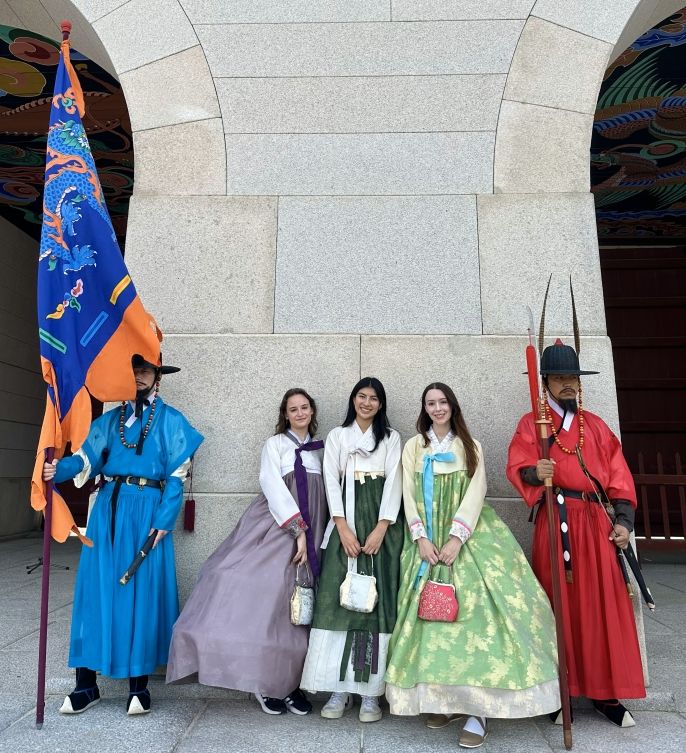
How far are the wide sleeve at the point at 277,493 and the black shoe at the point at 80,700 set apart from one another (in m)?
1.22

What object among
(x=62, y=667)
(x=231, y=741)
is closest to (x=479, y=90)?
(x=231, y=741)

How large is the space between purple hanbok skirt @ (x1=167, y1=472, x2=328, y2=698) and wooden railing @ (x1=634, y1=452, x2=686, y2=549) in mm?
5969

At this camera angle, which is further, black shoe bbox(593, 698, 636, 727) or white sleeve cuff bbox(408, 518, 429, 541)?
white sleeve cuff bbox(408, 518, 429, 541)

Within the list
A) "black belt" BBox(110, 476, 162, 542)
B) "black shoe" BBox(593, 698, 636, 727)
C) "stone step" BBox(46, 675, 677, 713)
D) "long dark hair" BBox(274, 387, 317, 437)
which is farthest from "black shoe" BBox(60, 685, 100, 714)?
"black shoe" BBox(593, 698, 636, 727)

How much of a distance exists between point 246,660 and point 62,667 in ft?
4.19

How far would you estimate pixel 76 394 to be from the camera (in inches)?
122

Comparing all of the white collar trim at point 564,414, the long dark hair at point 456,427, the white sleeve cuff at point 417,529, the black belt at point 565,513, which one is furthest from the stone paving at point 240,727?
the white collar trim at point 564,414

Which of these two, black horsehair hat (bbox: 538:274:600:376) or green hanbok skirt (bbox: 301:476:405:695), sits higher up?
black horsehair hat (bbox: 538:274:600:376)

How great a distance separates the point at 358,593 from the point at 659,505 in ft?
25.5

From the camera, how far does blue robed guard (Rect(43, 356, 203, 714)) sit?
9.86ft

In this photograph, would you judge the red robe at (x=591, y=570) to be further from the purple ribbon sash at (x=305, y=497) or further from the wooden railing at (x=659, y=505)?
the wooden railing at (x=659, y=505)

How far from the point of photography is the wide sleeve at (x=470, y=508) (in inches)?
119

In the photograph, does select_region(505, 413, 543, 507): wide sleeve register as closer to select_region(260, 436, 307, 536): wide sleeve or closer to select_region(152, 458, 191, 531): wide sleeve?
select_region(260, 436, 307, 536): wide sleeve

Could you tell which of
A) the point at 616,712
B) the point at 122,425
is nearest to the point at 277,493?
the point at 122,425
